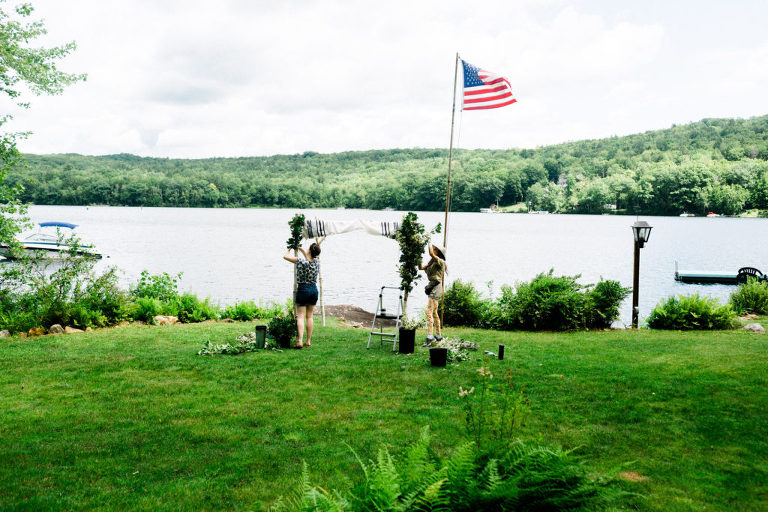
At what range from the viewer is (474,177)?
103562 mm

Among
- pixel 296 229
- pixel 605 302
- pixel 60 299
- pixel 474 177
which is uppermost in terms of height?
pixel 474 177

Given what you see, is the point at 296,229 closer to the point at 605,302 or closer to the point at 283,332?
the point at 283,332

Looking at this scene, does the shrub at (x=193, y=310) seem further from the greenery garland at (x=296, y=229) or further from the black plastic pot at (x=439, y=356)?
the black plastic pot at (x=439, y=356)

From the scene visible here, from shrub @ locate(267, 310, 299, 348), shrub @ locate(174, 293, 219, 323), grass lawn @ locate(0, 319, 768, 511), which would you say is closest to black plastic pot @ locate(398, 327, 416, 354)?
grass lawn @ locate(0, 319, 768, 511)

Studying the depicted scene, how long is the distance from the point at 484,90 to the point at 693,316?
8.05 meters

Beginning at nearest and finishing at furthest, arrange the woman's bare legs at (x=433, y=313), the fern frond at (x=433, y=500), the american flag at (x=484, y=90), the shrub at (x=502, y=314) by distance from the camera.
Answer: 1. the fern frond at (x=433, y=500)
2. the american flag at (x=484, y=90)
3. the woman's bare legs at (x=433, y=313)
4. the shrub at (x=502, y=314)

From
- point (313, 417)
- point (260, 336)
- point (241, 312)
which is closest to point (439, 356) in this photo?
point (313, 417)

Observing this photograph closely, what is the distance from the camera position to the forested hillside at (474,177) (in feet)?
282

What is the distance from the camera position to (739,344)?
965 cm

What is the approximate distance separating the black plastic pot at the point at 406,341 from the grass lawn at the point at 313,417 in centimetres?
43

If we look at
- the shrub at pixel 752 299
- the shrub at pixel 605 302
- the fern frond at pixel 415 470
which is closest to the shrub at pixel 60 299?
the fern frond at pixel 415 470

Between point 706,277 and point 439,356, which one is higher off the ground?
point 706,277

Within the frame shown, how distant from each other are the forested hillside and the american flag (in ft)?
252

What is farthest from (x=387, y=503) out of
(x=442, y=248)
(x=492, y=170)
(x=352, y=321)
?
(x=492, y=170)
